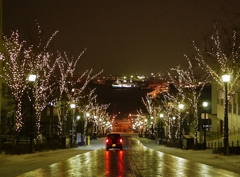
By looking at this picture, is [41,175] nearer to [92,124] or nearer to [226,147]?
[226,147]

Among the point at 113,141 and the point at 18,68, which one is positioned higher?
the point at 18,68

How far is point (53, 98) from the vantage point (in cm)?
5075

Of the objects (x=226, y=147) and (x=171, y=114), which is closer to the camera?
(x=226, y=147)

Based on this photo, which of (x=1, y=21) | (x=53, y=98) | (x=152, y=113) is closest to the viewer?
(x=1, y=21)

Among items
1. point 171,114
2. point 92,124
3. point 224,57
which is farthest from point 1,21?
point 92,124

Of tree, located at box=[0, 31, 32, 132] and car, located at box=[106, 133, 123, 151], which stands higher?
tree, located at box=[0, 31, 32, 132]

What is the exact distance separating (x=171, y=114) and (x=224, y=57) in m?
40.6

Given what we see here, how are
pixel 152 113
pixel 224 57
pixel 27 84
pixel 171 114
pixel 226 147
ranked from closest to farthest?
1. pixel 226 147
2. pixel 224 57
3. pixel 27 84
4. pixel 171 114
5. pixel 152 113

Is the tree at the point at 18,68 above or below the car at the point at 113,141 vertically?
above

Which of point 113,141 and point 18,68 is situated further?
point 113,141

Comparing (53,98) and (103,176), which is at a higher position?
(53,98)

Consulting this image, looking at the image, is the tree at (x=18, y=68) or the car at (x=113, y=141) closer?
the tree at (x=18, y=68)

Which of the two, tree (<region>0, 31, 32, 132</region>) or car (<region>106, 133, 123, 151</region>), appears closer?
tree (<region>0, 31, 32, 132</region>)

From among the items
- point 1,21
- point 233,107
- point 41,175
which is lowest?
point 41,175
